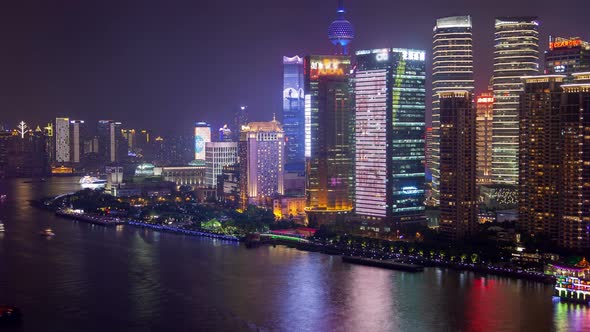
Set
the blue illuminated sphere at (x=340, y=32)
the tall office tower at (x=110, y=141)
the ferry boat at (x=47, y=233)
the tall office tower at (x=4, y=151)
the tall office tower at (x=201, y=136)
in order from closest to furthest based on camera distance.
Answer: the ferry boat at (x=47, y=233) → the blue illuminated sphere at (x=340, y=32) → the tall office tower at (x=201, y=136) → the tall office tower at (x=4, y=151) → the tall office tower at (x=110, y=141)

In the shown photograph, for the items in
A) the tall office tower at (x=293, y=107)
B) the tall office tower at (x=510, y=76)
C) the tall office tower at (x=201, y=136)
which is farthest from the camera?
the tall office tower at (x=201, y=136)

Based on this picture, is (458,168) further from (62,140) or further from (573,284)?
(62,140)

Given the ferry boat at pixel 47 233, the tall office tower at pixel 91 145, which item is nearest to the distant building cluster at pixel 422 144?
the ferry boat at pixel 47 233

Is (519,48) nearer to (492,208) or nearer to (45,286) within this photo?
(492,208)

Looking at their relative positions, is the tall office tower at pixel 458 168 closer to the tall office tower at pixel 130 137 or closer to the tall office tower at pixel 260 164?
the tall office tower at pixel 260 164

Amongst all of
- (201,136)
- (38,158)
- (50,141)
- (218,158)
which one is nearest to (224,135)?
(201,136)

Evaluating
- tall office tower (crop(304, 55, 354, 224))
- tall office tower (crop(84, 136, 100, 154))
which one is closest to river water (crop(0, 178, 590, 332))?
tall office tower (crop(304, 55, 354, 224))

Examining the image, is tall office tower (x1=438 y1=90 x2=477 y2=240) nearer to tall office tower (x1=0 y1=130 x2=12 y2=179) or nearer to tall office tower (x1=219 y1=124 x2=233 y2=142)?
tall office tower (x1=219 y1=124 x2=233 y2=142)
